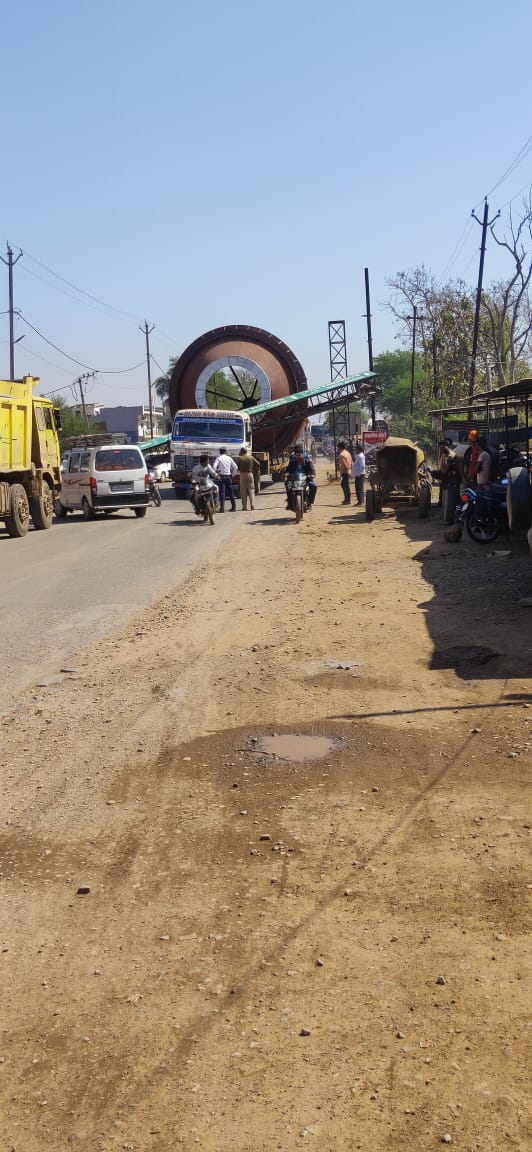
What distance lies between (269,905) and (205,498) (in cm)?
2089

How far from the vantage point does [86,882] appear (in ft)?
14.8

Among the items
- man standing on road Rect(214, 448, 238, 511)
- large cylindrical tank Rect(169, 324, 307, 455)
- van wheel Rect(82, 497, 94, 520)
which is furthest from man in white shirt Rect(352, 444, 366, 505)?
large cylindrical tank Rect(169, 324, 307, 455)

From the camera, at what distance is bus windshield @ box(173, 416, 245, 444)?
34062mm

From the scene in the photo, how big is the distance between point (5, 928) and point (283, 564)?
11.7 m

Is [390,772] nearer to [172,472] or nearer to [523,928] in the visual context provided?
[523,928]

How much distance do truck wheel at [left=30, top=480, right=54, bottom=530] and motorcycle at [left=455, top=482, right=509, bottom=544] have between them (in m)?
11.6

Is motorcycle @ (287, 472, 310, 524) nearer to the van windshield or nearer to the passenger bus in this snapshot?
the van windshield

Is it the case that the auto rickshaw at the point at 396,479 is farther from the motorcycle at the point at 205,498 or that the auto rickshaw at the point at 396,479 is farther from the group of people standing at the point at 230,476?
the group of people standing at the point at 230,476

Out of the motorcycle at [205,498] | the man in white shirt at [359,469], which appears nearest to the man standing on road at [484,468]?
the motorcycle at [205,498]

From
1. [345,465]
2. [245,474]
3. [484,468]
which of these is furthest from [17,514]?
[484,468]

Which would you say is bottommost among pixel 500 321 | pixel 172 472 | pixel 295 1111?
pixel 295 1111

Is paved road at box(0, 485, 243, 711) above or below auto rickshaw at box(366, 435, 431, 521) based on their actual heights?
below

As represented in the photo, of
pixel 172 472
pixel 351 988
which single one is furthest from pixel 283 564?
pixel 172 472

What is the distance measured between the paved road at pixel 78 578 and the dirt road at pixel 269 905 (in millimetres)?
1152
